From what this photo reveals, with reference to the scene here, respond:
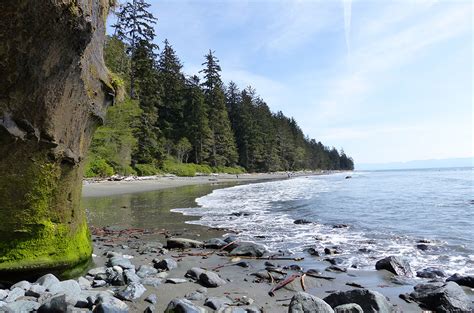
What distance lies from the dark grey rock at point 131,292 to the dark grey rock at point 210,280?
3.05ft

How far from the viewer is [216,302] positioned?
13.8 feet

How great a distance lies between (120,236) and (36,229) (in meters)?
4.99

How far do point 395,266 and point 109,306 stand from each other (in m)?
4.81

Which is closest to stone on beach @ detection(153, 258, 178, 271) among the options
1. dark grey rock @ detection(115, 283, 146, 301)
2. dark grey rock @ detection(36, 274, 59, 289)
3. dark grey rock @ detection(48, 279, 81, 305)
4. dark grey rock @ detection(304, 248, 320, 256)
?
dark grey rock @ detection(115, 283, 146, 301)

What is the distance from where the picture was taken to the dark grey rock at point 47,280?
425 centimetres

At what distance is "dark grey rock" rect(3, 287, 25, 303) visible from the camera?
3.80 meters

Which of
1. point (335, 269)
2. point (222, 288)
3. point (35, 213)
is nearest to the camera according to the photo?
point (35, 213)

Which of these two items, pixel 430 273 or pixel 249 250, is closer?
pixel 430 273

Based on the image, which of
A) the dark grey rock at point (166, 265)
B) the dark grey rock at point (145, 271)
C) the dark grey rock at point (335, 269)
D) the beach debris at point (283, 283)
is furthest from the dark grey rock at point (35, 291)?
the dark grey rock at point (335, 269)

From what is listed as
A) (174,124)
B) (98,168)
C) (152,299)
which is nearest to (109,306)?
(152,299)

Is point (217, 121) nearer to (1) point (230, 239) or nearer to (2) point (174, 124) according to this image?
(2) point (174, 124)

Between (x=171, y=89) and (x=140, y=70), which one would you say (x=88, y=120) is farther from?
(x=171, y=89)

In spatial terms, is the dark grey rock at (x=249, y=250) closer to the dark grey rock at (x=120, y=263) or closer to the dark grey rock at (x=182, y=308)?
the dark grey rock at (x=120, y=263)

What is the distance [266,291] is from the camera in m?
4.94
